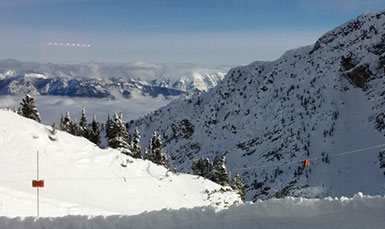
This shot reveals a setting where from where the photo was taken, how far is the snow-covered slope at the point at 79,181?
1730 centimetres

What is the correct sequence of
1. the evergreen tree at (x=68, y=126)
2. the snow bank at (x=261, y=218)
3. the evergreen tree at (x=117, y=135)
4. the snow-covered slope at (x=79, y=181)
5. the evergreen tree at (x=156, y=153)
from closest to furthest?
1. the snow bank at (x=261, y=218)
2. the snow-covered slope at (x=79, y=181)
3. the evergreen tree at (x=117, y=135)
4. the evergreen tree at (x=68, y=126)
5. the evergreen tree at (x=156, y=153)

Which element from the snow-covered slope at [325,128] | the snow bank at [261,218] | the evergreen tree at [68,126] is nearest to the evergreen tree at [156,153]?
the evergreen tree at [68,126]

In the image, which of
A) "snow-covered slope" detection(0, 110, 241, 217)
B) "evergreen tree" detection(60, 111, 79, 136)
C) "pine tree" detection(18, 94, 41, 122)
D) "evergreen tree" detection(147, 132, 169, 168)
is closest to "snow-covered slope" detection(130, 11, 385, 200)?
"evergreen tree" detection(147, 132, 169, 168)

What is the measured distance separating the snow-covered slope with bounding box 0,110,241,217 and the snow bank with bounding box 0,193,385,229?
22.2ft

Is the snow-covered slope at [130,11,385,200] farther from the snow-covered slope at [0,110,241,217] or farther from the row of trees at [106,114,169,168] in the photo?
the snow-covered slope at [0,110,241,217]

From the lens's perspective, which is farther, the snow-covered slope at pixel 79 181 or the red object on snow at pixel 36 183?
the snow-covered slope at pixel 79 181

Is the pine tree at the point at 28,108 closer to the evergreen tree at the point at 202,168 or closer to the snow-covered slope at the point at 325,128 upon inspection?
the evergreen tree at the point at 202,168

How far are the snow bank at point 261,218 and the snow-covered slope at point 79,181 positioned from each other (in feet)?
22.2

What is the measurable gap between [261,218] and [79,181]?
18.4 metres

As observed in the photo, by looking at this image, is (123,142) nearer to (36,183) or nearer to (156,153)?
(156,153)

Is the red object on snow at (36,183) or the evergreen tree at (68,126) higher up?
the red object on snow at (36,183)

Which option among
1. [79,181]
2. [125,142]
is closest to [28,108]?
[125,142]

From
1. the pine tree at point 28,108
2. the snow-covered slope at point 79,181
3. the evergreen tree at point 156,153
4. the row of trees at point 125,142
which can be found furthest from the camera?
the evergreen tree at point 156,153

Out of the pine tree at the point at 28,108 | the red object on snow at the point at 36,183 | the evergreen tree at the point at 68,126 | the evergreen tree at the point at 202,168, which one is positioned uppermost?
the red object on snow at the point at 36,183
